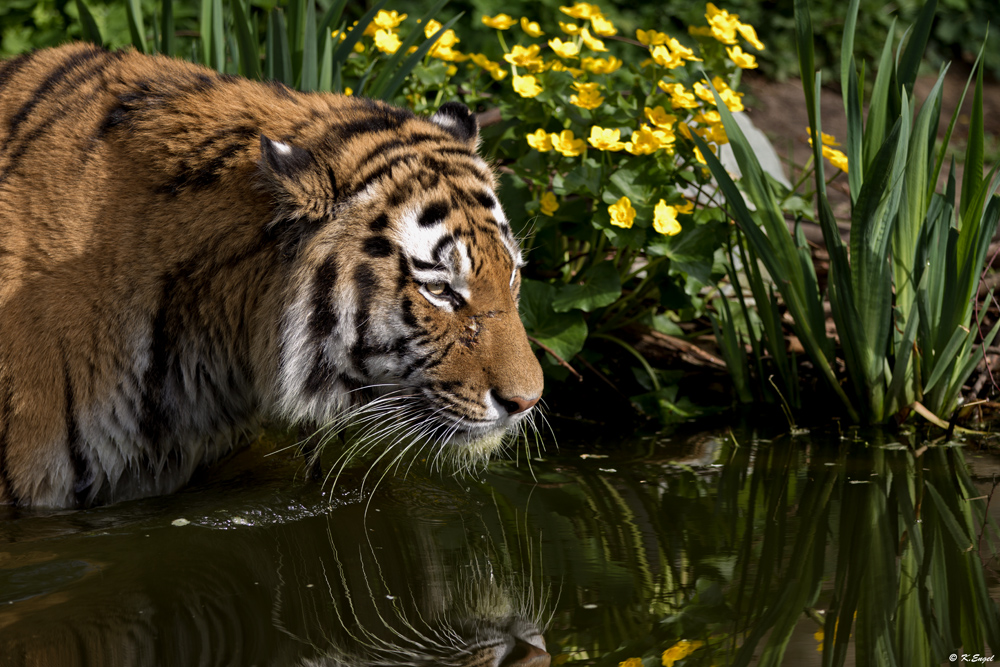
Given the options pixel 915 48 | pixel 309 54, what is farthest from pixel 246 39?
pixel 915 48

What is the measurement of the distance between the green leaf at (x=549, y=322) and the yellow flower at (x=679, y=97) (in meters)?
0.79

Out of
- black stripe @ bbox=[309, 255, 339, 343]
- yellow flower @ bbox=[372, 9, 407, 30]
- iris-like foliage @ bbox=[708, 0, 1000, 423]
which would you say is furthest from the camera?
yellow flower @ bbox=[372, 9, 407, 30]

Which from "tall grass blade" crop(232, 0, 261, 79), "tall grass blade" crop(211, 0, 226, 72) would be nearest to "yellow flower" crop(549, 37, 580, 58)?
"tall grass blade" crop(232, 0, 261, 79)

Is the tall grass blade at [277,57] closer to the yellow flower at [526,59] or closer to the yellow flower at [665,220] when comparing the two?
the yellow flower at [526,59]

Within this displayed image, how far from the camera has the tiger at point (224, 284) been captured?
253 cm

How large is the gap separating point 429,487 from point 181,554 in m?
0.82

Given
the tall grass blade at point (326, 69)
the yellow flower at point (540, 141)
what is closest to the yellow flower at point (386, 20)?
the tall grass blade at point (326, 69)

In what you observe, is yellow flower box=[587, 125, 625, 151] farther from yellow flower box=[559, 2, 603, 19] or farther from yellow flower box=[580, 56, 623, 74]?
yellow flower box=[559, 2, 603, 19]

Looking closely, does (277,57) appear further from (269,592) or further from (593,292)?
(269,592)

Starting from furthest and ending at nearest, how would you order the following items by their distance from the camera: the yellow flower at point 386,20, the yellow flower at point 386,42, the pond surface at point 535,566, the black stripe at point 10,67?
the yellow flower at point 386,20 → the yellow flower at point 386,42 → the black stripe at point 10,67 → the pond surface at point 535,566

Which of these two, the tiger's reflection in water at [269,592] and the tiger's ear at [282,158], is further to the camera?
the tiger's ear at [282,158]

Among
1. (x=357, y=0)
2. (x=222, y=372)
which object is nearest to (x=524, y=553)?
(x=222, y=372)

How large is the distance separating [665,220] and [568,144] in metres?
0.44

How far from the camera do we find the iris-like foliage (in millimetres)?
3125
